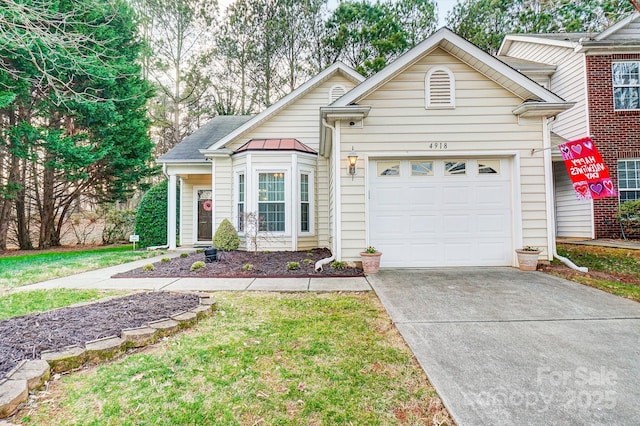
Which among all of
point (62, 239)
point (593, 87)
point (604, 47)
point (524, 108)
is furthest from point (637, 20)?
point (62, 239)

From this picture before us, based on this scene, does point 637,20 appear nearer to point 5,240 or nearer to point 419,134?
point 419,134

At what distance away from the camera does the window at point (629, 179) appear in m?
9.02

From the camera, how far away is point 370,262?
19.1 ft

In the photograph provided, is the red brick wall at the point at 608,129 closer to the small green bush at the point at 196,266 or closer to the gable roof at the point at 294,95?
the gable roof at the point at 294,95

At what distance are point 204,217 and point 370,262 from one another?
8.16m

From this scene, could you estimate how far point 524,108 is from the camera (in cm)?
591

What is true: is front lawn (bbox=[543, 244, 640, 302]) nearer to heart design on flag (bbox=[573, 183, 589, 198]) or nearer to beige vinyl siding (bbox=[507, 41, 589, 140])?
heart design on flag (bbox=[573, 183, 589, 198])

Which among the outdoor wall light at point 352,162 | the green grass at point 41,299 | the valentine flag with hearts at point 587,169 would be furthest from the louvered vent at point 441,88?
the green grass at point 41,299

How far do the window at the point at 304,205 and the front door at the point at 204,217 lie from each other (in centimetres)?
456

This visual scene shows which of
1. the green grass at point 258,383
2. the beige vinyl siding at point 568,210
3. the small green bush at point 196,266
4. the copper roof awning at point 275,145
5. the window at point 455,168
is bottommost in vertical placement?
the green grass at point 258,383

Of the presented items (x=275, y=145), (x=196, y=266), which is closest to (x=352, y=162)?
(x=275, y=145)

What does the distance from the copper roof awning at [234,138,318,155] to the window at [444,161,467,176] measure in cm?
425

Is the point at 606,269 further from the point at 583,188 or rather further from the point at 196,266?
the point at 196,266

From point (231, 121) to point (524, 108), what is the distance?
1067 cm
